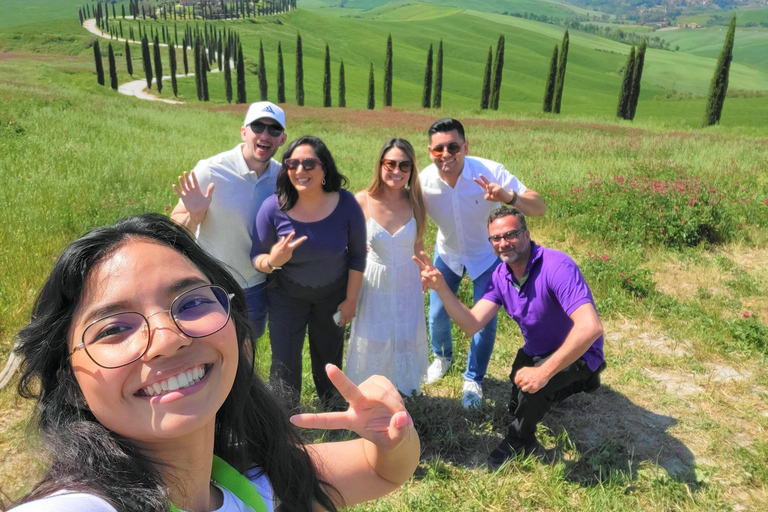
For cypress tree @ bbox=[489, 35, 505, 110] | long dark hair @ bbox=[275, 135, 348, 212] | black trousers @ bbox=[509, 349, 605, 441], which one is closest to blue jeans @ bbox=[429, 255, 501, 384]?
black trousers @ bbox=[509, 349, 605, 441]

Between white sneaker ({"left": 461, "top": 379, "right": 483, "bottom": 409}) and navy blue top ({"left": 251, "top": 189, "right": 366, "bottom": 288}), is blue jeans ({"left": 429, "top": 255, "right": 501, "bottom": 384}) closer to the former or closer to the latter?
white sneaker ({"left": 461, "top": 379, "right": 483, "bottom": 409})

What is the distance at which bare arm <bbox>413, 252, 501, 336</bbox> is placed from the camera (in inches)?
138

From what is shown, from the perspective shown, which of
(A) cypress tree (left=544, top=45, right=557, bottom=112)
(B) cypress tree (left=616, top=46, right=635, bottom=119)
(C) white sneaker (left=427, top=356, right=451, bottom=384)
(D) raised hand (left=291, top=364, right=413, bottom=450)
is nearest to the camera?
(D) raised hand (left=291, top=364, right=413, bottom=450)

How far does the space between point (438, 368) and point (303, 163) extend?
2346mm

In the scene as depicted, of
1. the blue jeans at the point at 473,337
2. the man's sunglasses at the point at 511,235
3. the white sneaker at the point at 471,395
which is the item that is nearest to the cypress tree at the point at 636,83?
the blue jeans at the point at 473,337

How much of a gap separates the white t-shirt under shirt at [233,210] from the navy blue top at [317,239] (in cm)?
16

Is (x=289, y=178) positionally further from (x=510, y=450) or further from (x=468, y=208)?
(x=510, y=450)

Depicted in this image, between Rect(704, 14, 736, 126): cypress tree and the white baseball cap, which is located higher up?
the white baseball cap

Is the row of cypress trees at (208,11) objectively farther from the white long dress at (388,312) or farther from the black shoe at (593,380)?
the black shoe at (593,380)

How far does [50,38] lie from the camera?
8462 centimetres

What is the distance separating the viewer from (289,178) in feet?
12.0

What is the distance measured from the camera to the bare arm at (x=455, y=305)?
3.50 m

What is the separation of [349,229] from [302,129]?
2334 cm

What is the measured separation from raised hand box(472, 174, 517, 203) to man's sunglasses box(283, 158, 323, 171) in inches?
54.0
